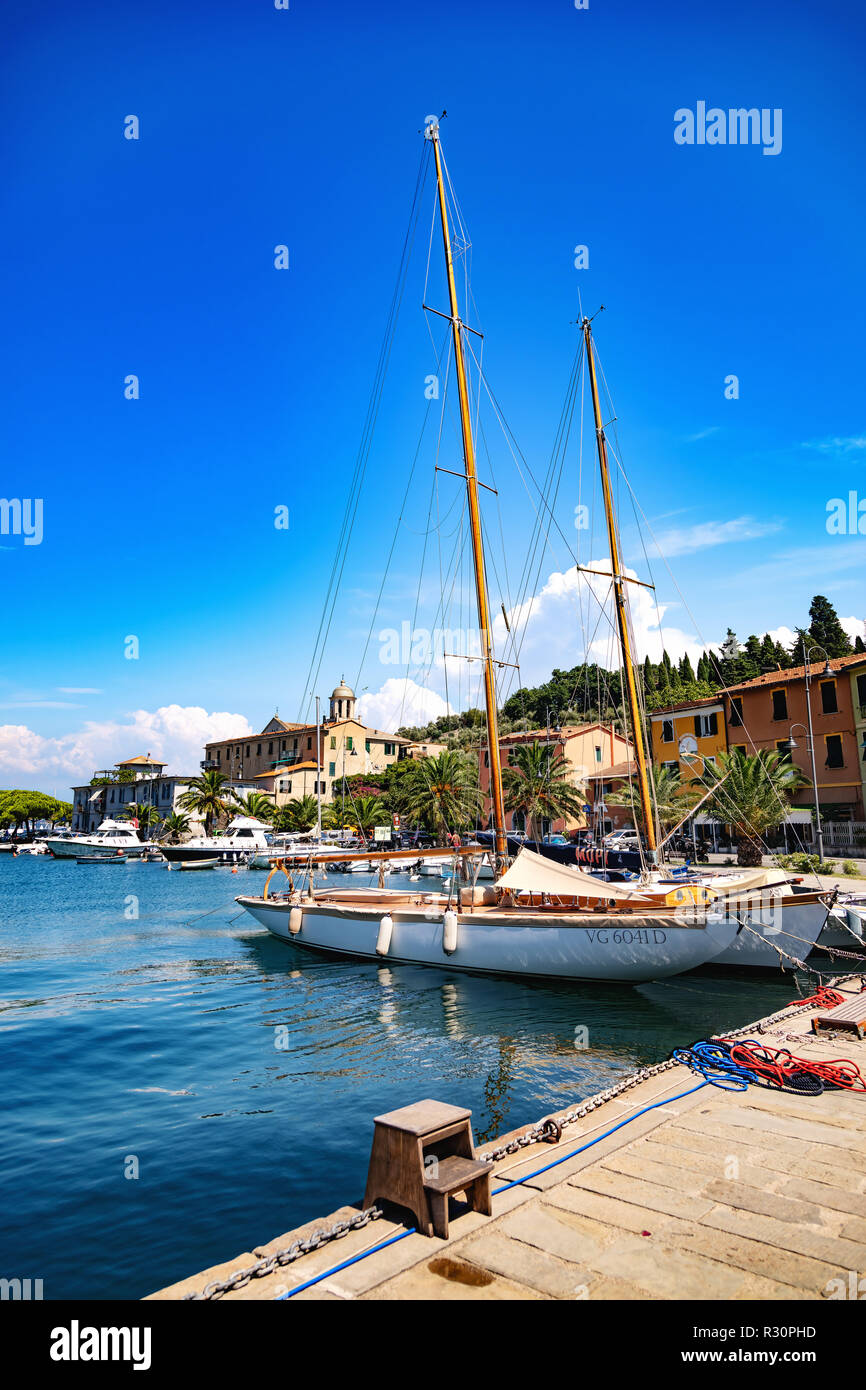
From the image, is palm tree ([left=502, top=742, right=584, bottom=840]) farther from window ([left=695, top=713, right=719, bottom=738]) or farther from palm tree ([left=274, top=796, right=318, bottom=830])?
palm tree ([left=274, top=796, right=318, bottom=830])

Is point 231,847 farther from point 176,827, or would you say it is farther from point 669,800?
point 669,800

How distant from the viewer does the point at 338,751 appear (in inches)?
4087

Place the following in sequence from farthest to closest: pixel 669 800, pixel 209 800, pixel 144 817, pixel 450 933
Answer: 1. pixel 144 817
2. pixel 209 800
3. pixel 669 800
4. pixel 450 933

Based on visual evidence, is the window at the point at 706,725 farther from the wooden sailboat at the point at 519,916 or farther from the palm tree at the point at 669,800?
the wooden sailboat at the point at 519,916

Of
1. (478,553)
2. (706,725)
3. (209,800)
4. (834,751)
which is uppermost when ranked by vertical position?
(478,553)

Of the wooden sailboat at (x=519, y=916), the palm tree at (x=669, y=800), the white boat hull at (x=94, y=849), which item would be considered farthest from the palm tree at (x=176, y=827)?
the wooden sailboat at (x=519, y=916)

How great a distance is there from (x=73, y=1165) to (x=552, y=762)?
153 ft

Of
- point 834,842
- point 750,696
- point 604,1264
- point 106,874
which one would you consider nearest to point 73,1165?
point 604,1264

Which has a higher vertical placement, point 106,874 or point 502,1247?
point 502,1247

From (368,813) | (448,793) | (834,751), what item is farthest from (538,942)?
(368,813)

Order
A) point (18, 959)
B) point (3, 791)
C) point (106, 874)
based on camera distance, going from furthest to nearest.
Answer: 1. point (3, 791)
2. point (106, 874)
3. point (18, 959)

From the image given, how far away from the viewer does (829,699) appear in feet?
152

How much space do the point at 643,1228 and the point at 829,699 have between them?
47019mm

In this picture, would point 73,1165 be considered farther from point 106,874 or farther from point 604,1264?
point 106,874
